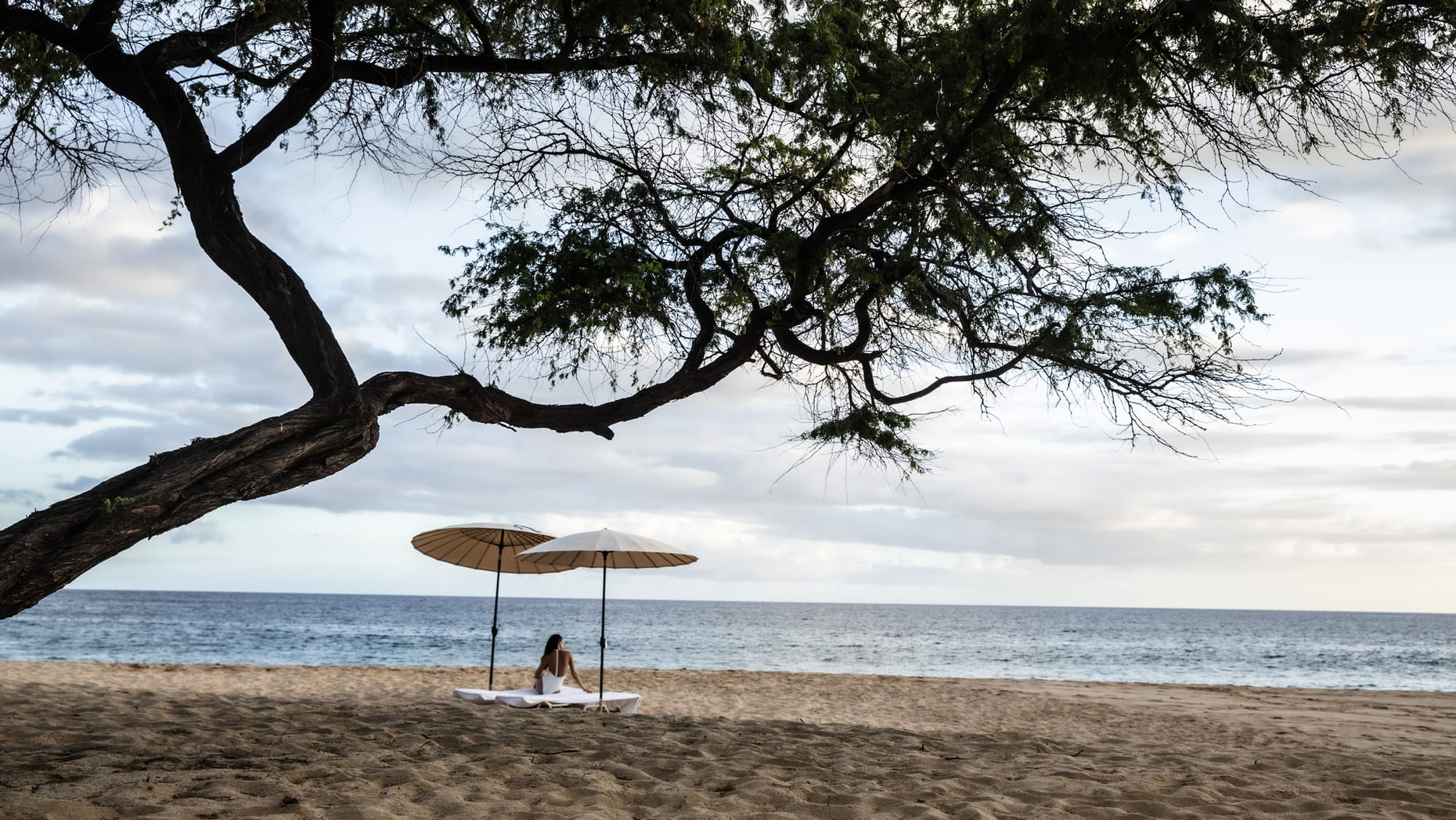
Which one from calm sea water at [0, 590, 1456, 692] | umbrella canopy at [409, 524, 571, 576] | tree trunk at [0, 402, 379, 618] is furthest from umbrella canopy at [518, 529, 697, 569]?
calm sea water at [0, 590, 1456, 692]

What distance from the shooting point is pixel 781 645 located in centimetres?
4247

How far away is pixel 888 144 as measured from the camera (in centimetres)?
702

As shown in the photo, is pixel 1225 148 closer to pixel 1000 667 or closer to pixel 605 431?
pixel 605 431

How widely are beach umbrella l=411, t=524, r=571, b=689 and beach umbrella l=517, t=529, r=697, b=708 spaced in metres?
0.30

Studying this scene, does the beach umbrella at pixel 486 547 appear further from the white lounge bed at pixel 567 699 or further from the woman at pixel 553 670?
the white lounge bed at pixel 567 699

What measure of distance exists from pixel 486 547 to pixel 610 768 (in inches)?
266

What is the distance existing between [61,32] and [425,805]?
17.2 ft

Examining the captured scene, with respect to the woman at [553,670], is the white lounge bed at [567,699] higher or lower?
lower

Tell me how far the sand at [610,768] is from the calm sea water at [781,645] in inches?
845

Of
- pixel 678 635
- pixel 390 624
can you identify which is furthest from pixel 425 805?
pixel 390 624

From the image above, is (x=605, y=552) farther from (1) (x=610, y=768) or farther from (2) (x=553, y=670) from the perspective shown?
(1) (x=610, y=768)

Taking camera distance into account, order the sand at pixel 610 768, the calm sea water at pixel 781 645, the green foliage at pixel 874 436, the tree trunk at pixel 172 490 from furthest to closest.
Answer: the calm sea water at pixel 781 645, the green foliage at pixel 874 436, the tree trunk at pixel 172 490, the sand at pixel 610 768

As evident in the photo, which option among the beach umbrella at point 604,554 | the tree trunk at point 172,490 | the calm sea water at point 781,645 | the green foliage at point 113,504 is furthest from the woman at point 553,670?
the calm sea water at point 781,645

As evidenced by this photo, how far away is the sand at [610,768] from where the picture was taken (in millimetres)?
4172
